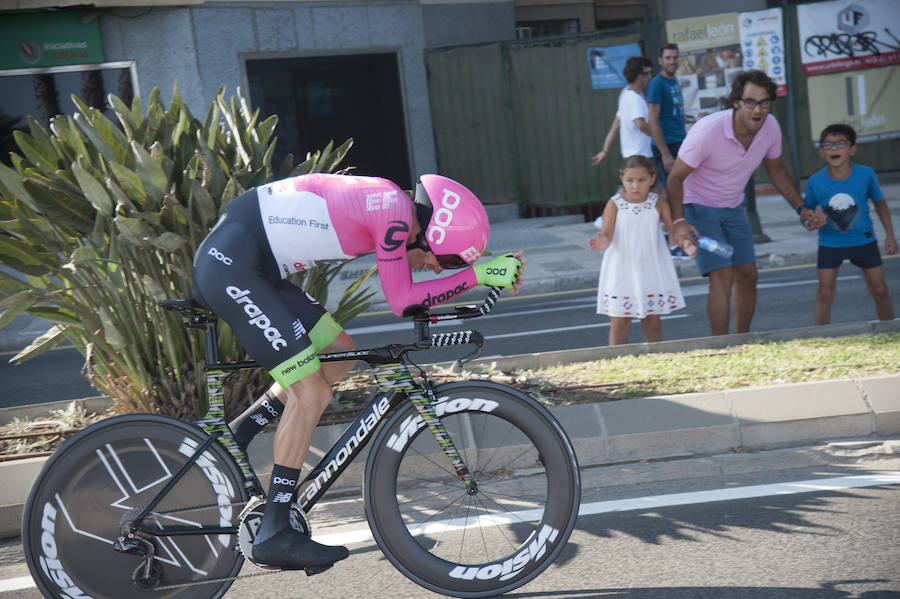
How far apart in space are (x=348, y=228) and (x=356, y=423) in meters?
0.73

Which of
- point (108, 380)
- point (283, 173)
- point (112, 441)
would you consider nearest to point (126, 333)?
point (108, 380)

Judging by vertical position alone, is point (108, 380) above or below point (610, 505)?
above

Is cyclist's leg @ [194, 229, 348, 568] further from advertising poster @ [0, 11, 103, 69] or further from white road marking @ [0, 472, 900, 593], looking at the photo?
advertising poster @ [0, 11, 103, 69]

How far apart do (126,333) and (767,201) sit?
42.6ft

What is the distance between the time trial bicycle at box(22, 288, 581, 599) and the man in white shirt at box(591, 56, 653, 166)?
7.73 metres

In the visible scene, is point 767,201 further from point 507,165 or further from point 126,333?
point 126,333

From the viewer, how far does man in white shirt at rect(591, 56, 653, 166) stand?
10609mm

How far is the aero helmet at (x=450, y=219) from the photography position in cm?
331

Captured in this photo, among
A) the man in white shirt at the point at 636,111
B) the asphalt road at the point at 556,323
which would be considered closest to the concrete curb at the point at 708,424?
the asphalt road at the point at 556,323

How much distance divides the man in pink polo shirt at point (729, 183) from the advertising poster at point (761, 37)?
905cm

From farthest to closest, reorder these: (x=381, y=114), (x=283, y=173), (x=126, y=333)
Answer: (x=381, y=114) < (x=283, y=173) < (x=126, y=333)

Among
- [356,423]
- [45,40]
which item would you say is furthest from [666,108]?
[45,40]

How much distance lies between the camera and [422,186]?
3.41 metres

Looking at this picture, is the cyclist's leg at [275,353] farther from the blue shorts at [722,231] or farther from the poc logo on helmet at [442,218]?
the blue shorts at [722,231]
